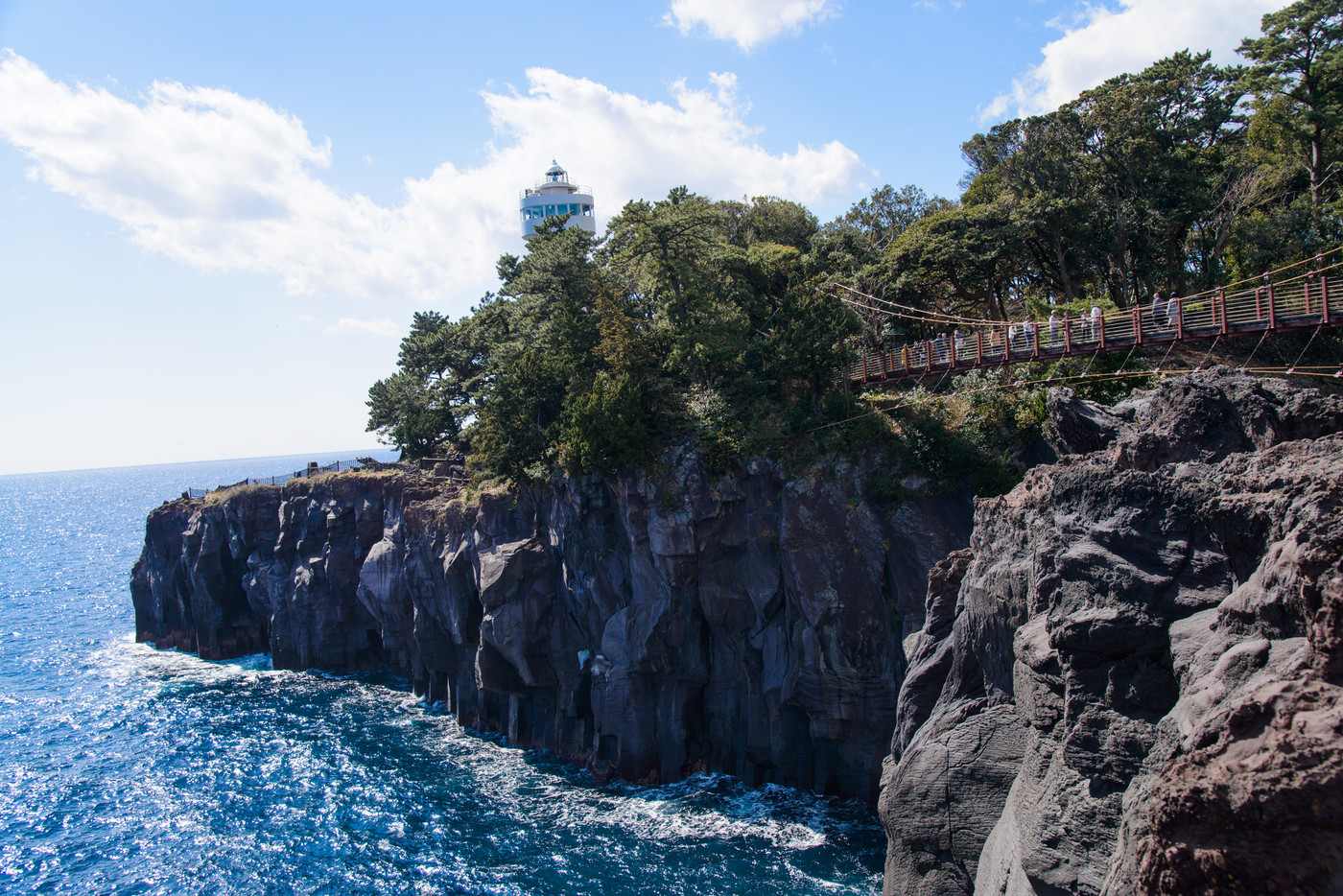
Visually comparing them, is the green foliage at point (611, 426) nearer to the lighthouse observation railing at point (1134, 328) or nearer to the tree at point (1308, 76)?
the lighthouse observation railing at point (1134, 328)

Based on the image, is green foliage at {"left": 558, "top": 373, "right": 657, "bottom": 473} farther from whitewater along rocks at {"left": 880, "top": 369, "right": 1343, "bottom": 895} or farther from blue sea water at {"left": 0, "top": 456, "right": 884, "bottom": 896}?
whitewater along rocks at {"left": 880, "top": 369, "right": 1343, "bottom": 895}

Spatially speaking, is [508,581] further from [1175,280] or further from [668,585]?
[1175,280]

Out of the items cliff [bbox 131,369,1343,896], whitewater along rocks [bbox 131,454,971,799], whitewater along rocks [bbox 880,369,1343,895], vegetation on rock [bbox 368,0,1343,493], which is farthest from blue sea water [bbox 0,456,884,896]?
vegetation on rock [bbox 368,0,1343,493]

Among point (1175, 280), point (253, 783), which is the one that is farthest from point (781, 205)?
point (253, 783)

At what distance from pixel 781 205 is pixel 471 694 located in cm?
4168

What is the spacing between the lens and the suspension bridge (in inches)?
987

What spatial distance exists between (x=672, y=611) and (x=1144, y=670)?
1005 inches

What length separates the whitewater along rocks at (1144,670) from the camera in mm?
8312

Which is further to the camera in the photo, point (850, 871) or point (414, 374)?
point (414, 374)

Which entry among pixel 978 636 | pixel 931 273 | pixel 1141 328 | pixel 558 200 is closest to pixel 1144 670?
pixel 978 636

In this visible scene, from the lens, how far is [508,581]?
134 ft


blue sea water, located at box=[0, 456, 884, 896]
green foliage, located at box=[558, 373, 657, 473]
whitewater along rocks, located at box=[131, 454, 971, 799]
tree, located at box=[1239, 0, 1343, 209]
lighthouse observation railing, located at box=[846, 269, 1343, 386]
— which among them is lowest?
blue sea water, located at box=[0, 456, 884, 896]

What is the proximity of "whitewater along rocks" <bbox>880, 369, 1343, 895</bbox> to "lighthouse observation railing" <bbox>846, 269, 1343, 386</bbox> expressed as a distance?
24.2ft

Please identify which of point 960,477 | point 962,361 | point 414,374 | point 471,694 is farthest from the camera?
point 414,374
